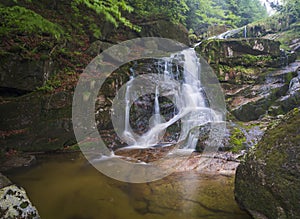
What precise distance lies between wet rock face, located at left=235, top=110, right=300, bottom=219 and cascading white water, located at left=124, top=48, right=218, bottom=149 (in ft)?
12.8

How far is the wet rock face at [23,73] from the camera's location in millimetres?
6125

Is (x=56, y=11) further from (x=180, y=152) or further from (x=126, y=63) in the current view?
(x=180, y=152)

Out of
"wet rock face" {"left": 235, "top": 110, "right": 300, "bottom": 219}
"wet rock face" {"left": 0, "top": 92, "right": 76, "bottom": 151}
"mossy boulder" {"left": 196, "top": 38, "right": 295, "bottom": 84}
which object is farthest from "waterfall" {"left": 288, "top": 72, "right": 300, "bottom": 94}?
"wet rock face" {"left": 0, "top": 92, "right": 76, "bottom": 151}

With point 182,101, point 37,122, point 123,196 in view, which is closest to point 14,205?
point 123,196

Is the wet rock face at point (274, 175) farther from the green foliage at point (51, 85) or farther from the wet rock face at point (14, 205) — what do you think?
the green foliage at point (51, 85)

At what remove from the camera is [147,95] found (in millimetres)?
8656

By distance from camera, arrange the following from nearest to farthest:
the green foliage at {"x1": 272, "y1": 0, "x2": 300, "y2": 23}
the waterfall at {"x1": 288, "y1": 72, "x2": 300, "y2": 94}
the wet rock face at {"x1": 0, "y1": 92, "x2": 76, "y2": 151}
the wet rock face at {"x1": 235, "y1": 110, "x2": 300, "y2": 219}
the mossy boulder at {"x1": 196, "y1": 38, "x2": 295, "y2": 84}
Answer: the wet rock face at {"x1": 235, "y1": 110, "x2": 300, "y2": 219} → the wet rock face at {"x1": 0, "y1": 92, "x2": 76, "y2": 151} → the waterfall at {"x1": 288, "y1": 72, "x2": 300, "y2": 94} → the mossy boulder at {"x1": 196, "y1": 38, "x2": 295, "y2": 84} → the green foliage at {"x1": 272, "y1": 0, "x2": 300, "y2": 23}

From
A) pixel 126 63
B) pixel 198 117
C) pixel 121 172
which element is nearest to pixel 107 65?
pixel 126 63

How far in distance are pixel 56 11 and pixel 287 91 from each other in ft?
35.0

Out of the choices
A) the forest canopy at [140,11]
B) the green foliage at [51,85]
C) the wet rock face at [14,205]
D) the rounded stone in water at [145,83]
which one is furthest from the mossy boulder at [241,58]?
the wet rock face at [14,205]

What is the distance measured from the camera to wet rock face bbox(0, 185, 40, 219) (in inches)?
95.8

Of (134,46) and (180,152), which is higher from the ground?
(134,46)

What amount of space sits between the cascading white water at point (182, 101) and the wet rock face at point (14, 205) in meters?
4.82

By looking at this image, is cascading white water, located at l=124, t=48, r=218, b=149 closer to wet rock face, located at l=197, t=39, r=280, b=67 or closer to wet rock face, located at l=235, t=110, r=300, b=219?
wet rock face, located at l=197, t=39, r=280, b=67
